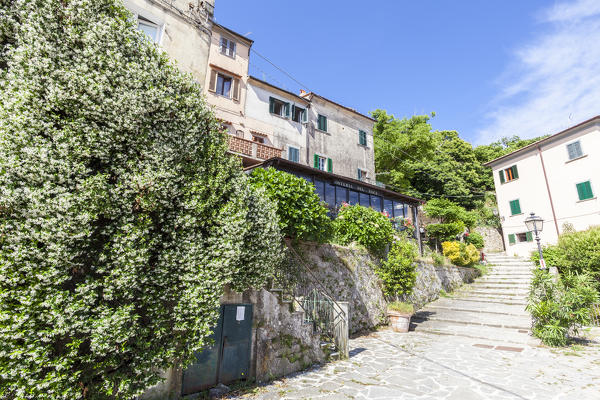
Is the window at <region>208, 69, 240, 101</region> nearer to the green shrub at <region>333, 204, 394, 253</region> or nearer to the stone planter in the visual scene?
the green shrub at <region>333, 204, 394, 253</region>

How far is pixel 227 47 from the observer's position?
19.7 metres

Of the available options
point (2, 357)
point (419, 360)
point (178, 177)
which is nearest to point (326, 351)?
point (419, 360)

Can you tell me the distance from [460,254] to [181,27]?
1995 cm

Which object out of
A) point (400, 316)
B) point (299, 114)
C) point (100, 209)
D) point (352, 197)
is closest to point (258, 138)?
point (299, 114)

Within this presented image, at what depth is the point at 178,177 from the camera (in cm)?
488

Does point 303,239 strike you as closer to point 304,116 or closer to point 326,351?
point 326,351

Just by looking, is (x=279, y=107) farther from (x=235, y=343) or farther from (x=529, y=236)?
(x=529, y=236)

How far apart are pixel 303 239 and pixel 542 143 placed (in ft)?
80.1

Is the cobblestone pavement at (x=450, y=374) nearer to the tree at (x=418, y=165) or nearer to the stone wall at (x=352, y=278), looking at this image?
the stone wall at (x=352, y=278)

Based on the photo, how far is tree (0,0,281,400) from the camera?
3.56 m

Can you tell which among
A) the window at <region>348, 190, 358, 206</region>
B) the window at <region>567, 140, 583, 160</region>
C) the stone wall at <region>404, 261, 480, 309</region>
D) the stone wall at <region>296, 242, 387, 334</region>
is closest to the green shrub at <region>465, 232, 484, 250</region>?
the stone wall at <region>404, 261, 480, 309</region>

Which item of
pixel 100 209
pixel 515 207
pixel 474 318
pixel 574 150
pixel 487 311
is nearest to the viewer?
pixel 100 209

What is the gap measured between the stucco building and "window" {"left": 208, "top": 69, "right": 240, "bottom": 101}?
79.2 feet

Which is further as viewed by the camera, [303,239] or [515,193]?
[515,193]
